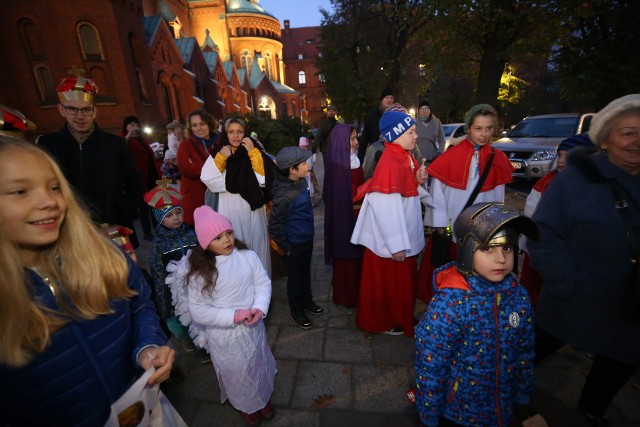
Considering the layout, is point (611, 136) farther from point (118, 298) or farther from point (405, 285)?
point (118, 298)

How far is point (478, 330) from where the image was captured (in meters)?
1.67

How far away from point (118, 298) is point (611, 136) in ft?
9.38

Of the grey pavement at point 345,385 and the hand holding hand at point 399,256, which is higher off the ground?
the hand holding hand at point 399,256

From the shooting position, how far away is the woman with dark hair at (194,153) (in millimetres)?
3986

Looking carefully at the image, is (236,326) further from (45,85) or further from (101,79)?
(45,85)

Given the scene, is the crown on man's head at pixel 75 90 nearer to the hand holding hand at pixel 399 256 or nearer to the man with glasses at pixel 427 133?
the hand holding hand at pixel 399 256

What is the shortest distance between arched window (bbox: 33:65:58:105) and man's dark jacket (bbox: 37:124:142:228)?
17.6m

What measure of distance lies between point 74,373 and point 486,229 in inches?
78.4

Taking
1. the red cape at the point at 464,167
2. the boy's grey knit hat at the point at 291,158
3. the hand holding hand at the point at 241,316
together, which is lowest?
the hand holding hand at the point at 241,316

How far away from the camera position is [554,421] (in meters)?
2.21

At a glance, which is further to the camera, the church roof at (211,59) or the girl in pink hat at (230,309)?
the church roof at (211,59)

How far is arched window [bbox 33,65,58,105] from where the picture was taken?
1518 cm

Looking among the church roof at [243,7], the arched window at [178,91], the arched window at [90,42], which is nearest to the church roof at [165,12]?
the arched window at [178,91]

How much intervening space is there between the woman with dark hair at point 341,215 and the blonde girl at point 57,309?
2.22 m
